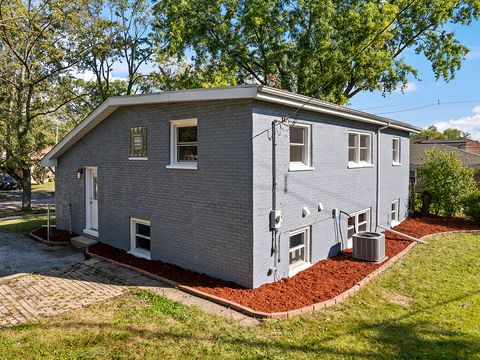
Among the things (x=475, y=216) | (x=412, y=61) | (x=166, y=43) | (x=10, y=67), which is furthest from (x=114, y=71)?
(x=475, y=216)

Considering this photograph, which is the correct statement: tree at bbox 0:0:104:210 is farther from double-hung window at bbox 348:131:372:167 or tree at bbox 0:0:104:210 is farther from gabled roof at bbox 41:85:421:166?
double-hung window at bbox 348:131:372:167

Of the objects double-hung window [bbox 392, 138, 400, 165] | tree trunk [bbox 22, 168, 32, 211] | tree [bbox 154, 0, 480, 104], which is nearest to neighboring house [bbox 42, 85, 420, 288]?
double-hung window [bbox 392, 138, 400, 165]

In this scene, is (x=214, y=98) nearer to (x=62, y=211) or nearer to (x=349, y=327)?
(x=349, y=327)

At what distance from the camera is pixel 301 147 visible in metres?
9.29

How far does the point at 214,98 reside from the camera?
7.64 m

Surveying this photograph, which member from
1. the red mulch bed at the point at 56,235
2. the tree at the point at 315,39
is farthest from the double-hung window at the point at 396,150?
the red mulch bed at the point at 56,235

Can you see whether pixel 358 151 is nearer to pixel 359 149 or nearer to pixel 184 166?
pixel 359 149

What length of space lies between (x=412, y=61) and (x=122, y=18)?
21.5m

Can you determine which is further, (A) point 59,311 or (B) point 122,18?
(B) point 122,18

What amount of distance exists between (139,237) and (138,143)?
9.64 feet

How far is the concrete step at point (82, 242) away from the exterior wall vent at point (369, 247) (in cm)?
858

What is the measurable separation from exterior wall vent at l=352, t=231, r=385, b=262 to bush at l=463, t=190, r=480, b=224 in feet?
30.9

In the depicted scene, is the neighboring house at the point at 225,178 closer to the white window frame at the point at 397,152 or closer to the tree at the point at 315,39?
the white window frame at the point at 397,152

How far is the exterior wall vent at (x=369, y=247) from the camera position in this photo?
993cm
